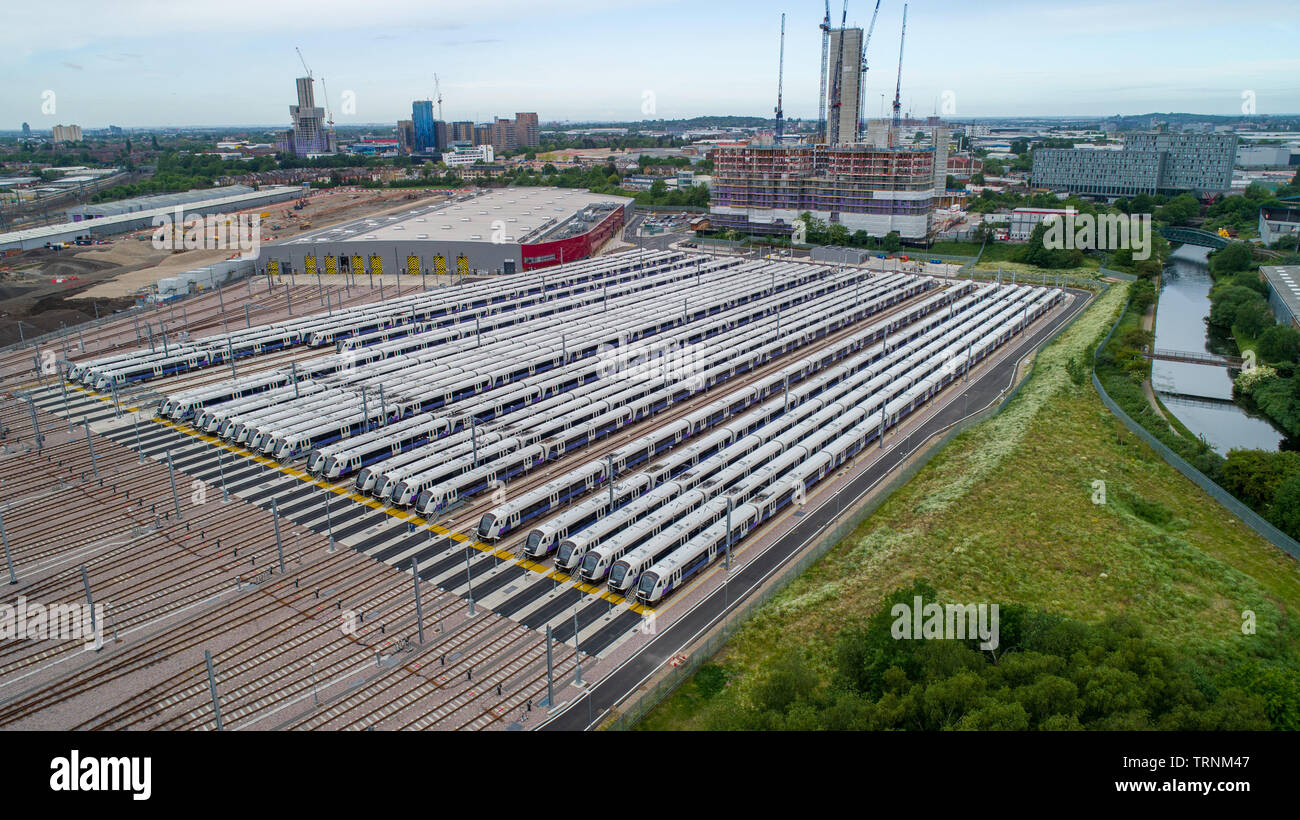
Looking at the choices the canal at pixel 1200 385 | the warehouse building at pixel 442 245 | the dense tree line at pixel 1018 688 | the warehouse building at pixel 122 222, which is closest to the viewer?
the dense tree line at pixel 1018 688

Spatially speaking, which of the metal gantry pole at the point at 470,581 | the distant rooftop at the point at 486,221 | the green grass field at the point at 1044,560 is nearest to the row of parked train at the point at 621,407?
the metal gantry pole at the point at 470,581

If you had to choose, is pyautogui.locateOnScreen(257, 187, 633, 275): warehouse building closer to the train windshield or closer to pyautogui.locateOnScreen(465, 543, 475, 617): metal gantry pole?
pyautogui.locateOnScreen(465, 543, 475, 617): metal gantry pole

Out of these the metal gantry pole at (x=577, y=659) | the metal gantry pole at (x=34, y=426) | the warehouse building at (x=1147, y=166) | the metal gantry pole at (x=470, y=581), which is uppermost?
the warehouse building at (x=1147, y=166)

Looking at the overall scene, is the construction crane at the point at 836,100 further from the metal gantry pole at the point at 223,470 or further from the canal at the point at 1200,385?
the metal gantry pole at the point at 223,470

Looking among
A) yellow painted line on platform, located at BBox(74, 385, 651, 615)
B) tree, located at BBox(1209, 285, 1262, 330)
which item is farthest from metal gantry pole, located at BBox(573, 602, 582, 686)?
tree, located at BBox(1209, 285, 1262, 330)
